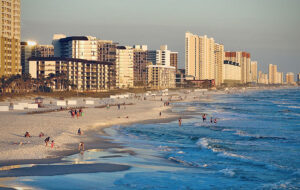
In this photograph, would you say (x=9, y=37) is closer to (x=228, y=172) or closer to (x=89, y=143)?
(x=89, y=143)

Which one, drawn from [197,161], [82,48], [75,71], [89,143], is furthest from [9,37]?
[197,161]

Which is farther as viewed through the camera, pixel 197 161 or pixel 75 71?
pixel 75 71

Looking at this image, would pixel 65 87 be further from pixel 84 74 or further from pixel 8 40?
pixel 8 40

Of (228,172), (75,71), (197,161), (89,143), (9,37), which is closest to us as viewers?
(228,172)

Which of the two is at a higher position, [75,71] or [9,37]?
[9,37]

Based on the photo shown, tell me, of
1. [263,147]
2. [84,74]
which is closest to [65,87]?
[84,74]

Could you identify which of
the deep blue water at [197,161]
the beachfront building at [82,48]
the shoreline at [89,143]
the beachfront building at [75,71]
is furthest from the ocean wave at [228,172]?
the beachfront building at [82,48]

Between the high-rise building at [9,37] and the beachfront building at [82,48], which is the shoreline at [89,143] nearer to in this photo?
the high-rise building at [9,37]
